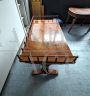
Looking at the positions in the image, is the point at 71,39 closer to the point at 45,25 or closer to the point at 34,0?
the point at 45,25

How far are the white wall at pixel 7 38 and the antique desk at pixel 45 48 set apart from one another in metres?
0.24

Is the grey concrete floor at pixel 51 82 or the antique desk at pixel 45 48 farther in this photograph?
the grey concrete floor at pixel 51 82

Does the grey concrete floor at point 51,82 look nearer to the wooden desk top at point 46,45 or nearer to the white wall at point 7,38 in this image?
the white wall at point 7,38

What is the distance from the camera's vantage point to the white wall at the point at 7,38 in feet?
4.31

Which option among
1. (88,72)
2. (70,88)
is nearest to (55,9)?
(88,72)

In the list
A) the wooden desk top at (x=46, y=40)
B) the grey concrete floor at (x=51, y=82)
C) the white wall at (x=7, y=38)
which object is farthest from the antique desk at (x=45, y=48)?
the white wall at (x=7, y=38)

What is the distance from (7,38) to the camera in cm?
145

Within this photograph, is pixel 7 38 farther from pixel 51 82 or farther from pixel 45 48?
pixel 51 82

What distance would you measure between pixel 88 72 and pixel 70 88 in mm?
385

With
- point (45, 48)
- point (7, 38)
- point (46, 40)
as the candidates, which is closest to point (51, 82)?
point (45, 48)

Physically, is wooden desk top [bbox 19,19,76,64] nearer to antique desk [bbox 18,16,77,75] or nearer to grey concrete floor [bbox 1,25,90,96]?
antique desk [bbox 18,16,77,75]

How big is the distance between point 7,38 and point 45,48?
1.74ft

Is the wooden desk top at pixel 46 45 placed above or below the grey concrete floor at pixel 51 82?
above

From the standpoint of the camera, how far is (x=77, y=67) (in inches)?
62.7
